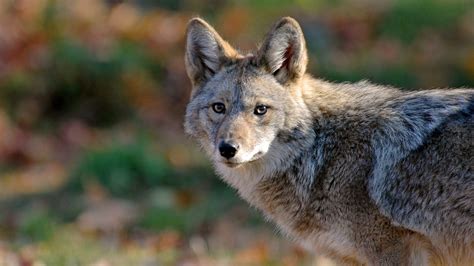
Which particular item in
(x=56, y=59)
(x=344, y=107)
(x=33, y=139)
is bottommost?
(x=33, y=139)

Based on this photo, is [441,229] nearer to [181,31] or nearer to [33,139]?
[33,139]

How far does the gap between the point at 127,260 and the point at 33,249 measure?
43.1 inches

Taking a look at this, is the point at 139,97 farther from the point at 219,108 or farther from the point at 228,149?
the point at 228,149

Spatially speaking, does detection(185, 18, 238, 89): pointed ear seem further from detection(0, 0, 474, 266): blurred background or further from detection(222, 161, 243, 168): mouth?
detection(0, 0, 474, 266): blurred background

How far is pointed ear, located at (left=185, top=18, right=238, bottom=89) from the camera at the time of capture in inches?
282

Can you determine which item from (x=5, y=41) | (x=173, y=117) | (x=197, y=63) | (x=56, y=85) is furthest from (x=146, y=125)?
(x=197, y=63)

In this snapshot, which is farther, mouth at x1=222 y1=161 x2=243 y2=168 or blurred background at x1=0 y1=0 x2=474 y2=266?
blurred background at x1=0 y1=0 x2=474 y2=266

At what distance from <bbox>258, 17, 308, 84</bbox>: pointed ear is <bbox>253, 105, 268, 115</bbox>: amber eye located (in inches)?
10.8

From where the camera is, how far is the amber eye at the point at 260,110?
22.3 feet

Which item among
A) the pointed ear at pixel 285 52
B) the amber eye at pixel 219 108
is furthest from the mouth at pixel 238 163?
the pointed ear at pixel 285 52

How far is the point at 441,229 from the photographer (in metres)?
6.43

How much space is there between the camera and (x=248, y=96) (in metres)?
6.83

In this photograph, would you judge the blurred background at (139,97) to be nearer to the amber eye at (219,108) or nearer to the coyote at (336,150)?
the coyote at (336,150)

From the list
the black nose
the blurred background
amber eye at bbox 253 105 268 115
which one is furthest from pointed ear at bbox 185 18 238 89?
the blurred background
